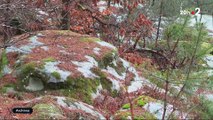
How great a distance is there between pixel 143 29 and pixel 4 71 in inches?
227

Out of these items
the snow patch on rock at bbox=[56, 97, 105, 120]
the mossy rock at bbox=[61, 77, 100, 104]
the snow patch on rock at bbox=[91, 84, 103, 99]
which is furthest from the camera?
the snow patch on rock at bbox=[91, 84, 103, 99]

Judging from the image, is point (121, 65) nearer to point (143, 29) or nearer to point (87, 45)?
point (87, 45)

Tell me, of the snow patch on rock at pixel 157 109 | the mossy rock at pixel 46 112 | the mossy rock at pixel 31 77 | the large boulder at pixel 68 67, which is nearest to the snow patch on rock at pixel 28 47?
the large boulder at pixel 68 67

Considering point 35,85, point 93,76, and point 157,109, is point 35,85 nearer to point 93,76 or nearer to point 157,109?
point 93,76

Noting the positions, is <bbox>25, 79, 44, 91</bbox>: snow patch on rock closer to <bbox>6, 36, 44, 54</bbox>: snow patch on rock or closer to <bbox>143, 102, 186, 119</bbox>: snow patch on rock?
<bbox>6, 36, 44, 54</bbox>: snow patch on rock

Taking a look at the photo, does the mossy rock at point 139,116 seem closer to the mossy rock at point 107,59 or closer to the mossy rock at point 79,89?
the mossy rock at point 79,89

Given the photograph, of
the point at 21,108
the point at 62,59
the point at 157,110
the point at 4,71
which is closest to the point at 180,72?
the point at 157,110

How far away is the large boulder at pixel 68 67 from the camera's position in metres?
5.79

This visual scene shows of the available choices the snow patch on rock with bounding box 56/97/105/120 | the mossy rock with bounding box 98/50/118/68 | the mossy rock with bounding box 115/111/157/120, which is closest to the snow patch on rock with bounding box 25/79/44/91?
the mossy rock with bounding box 98/50/118/68

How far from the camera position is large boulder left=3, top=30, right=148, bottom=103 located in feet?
19.0

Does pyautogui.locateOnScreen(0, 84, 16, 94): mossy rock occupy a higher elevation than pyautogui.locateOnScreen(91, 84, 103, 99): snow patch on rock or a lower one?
higher

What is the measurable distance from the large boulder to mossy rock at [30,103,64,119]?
1.51m

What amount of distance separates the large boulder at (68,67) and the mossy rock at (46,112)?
1514mm

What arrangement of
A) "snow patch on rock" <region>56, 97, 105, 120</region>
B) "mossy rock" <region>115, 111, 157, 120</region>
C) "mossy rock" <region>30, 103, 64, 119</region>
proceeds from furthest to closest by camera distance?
"snow patch on rock" <region>56, 97, 105, 120</region> < "mossy rock" <region>115, 111, 157, 120</region> < "mossy rock" <region>30, 103, 64, 119</region>
